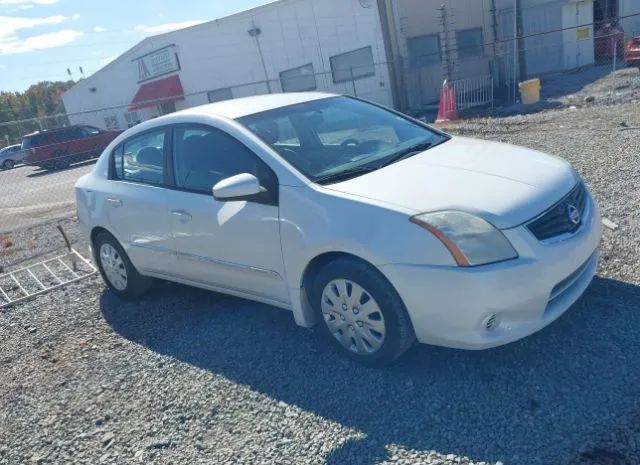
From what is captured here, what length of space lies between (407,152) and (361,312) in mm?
1271

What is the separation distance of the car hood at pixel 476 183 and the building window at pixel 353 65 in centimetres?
1756

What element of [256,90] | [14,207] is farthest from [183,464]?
[256,90]

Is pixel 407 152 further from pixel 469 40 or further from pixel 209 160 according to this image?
pixel 469 40

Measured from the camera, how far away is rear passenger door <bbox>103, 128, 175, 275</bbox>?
461 centimetres

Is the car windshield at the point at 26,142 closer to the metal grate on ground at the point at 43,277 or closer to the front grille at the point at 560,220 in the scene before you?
the metal grate on ground at the point at 43,277

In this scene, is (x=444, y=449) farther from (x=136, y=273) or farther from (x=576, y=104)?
(x=576, y=104)

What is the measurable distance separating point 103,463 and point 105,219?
2536mm

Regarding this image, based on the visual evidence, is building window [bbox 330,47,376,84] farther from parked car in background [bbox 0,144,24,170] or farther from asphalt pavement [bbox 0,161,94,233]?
parked car in background [bbox 0,144,24,170]

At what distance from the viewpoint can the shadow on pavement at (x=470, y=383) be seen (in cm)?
283

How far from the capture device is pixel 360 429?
3096 mm

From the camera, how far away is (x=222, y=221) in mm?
4031

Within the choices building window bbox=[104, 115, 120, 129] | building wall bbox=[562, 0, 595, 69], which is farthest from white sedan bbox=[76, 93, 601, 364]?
building window bbox=[104, 115, 120, 129]

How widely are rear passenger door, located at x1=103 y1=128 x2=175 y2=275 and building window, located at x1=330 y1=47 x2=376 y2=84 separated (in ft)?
54.5

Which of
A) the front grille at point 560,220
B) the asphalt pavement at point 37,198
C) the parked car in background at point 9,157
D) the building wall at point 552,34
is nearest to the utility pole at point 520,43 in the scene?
the building wall at point 552,34
